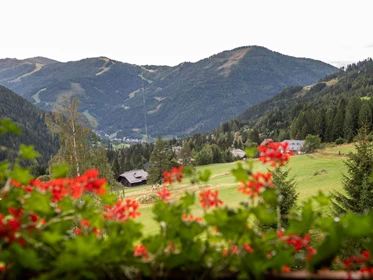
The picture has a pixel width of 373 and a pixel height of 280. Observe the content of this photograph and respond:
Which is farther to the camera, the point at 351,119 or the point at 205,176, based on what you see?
→ the point at 351,119

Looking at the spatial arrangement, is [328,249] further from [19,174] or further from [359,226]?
[19,174]

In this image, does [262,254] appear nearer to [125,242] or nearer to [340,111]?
[125,242]

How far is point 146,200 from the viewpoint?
1537 inches

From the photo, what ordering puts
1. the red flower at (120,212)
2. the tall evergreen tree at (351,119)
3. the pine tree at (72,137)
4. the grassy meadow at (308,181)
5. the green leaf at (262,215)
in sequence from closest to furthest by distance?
the green leaf at (262,215) → the red flower at (120,212) → the pine tree at (72,137) → the grassy meadow at (308,181) → the tall evergreen tree at (351,119)

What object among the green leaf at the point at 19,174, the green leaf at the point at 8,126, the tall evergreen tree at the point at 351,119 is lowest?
the tall evergreen tree at the point at 351,119

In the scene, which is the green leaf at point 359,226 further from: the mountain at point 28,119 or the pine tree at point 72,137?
the mountain at point 28,119

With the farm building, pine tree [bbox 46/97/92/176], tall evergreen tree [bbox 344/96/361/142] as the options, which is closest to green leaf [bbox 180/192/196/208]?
pine tree [bbox 46/97/92/176]

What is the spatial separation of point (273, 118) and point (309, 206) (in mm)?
147806

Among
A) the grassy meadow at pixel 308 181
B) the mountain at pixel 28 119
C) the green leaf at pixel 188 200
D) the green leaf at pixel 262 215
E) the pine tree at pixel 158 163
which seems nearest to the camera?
the green leaf at pixel 262 215

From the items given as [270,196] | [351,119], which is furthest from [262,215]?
[351,119]

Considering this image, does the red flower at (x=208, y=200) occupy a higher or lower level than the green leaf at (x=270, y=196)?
lower

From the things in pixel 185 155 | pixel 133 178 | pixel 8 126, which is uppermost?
pixel 8 126

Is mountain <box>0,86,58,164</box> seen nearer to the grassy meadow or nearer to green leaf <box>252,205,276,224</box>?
the grassy meadow

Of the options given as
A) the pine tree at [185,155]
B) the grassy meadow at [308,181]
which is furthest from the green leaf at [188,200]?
the pine tree at [185,155]
